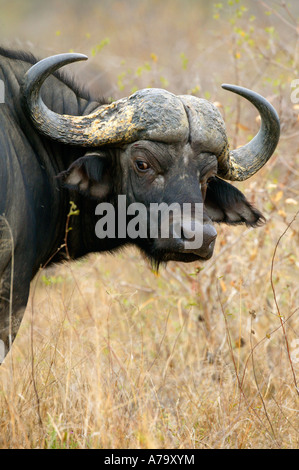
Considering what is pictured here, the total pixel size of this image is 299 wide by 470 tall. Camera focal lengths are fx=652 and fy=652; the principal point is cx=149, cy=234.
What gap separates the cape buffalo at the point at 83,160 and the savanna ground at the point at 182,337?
328mm

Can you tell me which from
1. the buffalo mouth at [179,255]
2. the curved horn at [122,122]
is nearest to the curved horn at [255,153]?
the curved horn at [122,122]

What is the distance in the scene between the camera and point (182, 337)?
6.08 meters

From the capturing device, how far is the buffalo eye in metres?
4.11

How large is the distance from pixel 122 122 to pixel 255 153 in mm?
1152

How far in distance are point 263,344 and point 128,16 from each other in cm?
1160

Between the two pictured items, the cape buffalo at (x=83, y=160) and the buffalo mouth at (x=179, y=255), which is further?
the buffalo mouth at (x=179, y=255)

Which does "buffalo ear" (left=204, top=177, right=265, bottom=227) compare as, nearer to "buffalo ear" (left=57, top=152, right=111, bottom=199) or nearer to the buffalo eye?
the buffalo eye

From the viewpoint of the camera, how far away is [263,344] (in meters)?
5.61

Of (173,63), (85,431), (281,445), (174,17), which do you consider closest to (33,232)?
(85,431)

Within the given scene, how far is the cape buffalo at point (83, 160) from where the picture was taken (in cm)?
378

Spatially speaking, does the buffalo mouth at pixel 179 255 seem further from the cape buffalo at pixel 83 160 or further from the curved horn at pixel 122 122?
the curved horn at pixel 122 122

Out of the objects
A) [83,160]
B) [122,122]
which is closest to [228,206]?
[122,122]

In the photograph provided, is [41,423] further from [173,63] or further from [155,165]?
[173,63]

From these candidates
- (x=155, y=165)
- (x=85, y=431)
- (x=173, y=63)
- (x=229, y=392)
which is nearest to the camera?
(x=85, y=431)
